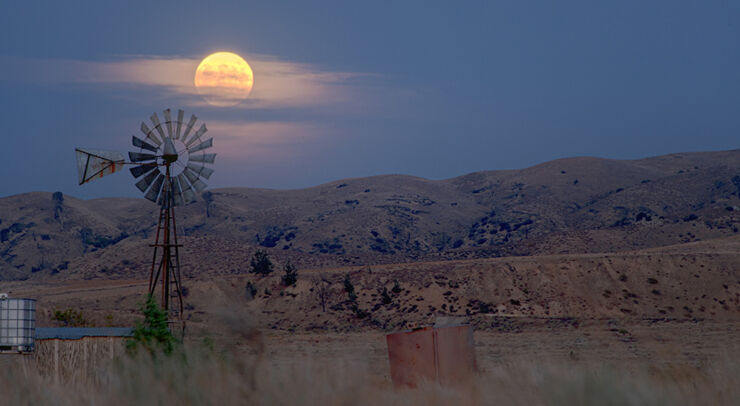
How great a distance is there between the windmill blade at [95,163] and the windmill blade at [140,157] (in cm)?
34

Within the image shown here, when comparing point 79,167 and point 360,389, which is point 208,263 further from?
point 360,389

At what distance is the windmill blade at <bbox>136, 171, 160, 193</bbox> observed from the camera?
72.2 ft

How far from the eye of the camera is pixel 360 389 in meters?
8.88

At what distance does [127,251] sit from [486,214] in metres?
71.7

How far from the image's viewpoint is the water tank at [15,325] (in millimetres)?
13898

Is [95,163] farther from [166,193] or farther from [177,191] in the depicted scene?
[177,191]

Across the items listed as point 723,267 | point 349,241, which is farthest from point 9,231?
point 723,267

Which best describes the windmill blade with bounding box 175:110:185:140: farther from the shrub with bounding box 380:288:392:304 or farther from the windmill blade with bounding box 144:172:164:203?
the shrub with bounding box 380:288:392:304

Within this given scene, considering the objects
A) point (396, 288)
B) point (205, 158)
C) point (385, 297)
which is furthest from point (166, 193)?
point (396, 288)

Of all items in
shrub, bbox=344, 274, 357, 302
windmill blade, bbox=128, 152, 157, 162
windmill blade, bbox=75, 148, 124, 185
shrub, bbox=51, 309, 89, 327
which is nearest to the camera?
windmill blade, bbox=75, 148, 124, 185

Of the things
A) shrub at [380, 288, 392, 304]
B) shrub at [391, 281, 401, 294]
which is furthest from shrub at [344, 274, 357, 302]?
shrub at [391, 281, 401, 294]

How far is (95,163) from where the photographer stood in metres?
21.0

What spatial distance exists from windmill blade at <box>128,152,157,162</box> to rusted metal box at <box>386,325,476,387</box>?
12018 mm

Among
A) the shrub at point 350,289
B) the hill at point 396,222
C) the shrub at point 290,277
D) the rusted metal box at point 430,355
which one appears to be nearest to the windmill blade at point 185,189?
the rusted metal box at point 430,355
